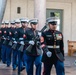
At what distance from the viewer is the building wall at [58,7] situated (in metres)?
14.9

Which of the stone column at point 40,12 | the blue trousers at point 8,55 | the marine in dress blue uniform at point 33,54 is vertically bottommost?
the blue trousers at point 8,55

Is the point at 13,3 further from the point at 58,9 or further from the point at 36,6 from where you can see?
the point at 36,6

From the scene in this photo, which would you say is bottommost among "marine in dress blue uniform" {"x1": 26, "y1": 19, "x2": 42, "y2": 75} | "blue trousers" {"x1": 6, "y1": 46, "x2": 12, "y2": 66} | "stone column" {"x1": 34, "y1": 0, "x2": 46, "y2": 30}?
"blue trousers" {"x1": 6, "y1": 46, "x2": 12, "y2": 66}

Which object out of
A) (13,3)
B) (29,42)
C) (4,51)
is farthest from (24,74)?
(13,3)

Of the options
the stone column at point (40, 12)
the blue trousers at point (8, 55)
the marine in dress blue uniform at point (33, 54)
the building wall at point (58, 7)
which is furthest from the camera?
the building wall at point (58, 7)

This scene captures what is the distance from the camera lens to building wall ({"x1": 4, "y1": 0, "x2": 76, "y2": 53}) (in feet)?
48.9

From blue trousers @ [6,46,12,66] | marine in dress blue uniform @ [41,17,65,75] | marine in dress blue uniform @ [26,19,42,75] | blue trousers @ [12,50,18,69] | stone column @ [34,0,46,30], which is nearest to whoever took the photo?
marine in dress blue uniform @ [41,17,65,75]

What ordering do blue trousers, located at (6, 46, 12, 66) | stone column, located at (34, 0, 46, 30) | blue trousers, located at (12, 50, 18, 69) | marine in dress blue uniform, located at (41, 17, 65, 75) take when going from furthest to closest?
blue trousers, located at (6, 46, 12, 66)
stone column, located at (34, 0, 46, 30)
blue trousers, located at (12, 50, 18, 69)
marine in dress blue uniform, located at (41, 17, 65, 75)

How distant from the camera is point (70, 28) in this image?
15.7 meters

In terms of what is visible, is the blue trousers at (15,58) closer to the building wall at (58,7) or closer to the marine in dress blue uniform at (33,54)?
the marine in dress blue uniform at (33,54)

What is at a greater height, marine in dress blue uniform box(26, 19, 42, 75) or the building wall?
the building wall

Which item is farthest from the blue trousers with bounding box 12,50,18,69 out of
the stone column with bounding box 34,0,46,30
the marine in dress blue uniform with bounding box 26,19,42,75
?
the marine in dress blue uniform with bounding box 26,19,42,75

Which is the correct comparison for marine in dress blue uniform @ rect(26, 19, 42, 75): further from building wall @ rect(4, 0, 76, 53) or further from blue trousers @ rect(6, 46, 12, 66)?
building wall @ rect(4, 0, 76, 53)

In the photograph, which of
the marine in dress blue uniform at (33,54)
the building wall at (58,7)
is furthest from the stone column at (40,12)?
the building wall at (58,7)
